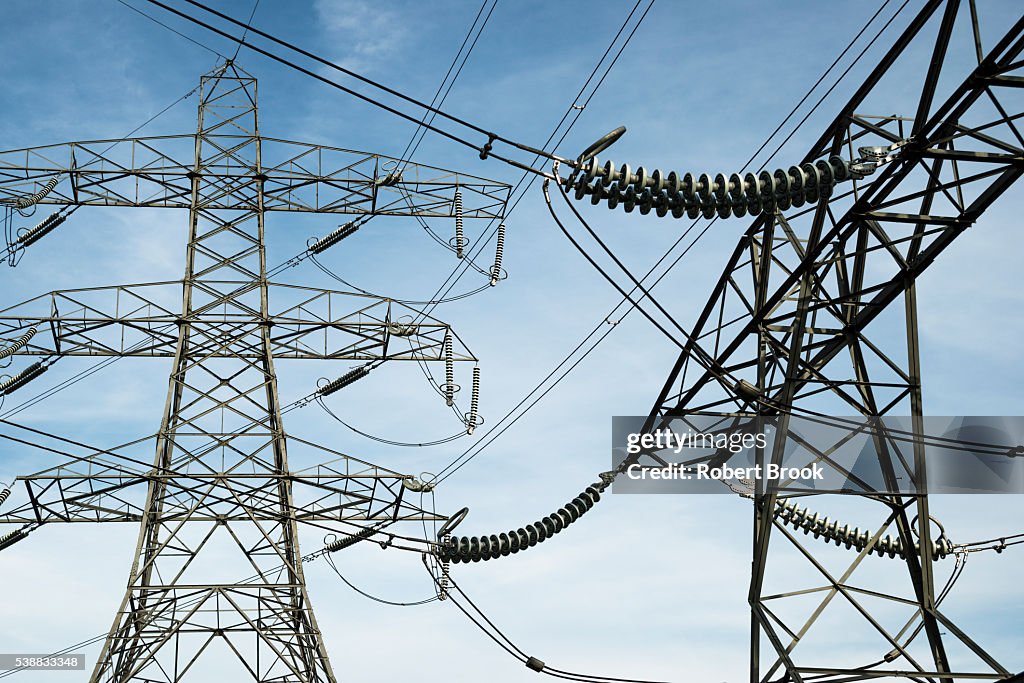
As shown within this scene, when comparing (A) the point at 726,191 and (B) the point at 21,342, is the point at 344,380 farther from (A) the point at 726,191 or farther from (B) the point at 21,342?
(A) the point at 726,191

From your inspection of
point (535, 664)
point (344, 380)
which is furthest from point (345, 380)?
point (535, 664)

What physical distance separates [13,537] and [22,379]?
106 inches

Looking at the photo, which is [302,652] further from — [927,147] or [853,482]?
[927,147]

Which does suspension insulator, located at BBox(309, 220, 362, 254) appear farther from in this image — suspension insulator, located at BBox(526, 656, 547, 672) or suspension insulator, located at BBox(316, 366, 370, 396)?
suspension insulator, located at BBox(526, 656, 547, 672)

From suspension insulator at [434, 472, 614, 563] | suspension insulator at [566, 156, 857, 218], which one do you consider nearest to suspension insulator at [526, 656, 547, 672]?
suspension insulator at [434, 472, 614, 563]

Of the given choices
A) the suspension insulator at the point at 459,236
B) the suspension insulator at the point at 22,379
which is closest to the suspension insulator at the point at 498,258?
the suspension insulator at the point at 459,236

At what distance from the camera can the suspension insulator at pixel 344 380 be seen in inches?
898

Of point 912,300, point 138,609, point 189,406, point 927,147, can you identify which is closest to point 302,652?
point 138,609

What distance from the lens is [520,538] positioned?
16.6m

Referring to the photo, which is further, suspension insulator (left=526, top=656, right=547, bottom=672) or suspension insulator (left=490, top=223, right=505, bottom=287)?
suspension insulator (left=490, top=223, right=505, bottom=287)

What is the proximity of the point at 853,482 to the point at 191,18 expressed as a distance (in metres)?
8.42

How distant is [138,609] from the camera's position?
1991 centimetres

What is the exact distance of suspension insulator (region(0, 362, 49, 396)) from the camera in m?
21.7

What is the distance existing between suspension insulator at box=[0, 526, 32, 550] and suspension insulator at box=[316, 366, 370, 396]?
578cm
